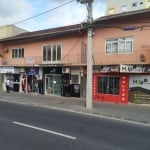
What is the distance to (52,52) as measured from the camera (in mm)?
31016

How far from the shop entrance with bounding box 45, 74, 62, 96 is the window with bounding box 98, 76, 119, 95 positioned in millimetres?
5170

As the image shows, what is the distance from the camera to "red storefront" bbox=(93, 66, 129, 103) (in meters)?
24.7

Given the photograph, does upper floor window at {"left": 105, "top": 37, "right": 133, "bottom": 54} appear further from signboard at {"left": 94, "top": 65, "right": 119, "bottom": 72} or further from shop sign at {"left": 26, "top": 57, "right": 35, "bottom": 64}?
shop sign at {"left": 26, "top": 57, "right": 35, "bottom": 64}

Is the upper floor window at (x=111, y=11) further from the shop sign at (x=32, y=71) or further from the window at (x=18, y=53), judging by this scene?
the shop sign at (x=32, y=71)

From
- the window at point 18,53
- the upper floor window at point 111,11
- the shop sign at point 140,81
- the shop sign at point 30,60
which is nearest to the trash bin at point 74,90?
the shop sign at point 140,81

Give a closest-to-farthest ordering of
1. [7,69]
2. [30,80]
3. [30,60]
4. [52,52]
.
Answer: [52,52]
[30,60]
[30,80]
[7,69]

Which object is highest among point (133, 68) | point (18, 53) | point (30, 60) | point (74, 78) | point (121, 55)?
point (18, 53)

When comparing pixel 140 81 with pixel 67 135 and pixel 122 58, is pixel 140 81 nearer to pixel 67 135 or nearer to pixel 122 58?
pixel 122 58

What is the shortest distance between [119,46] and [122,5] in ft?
114

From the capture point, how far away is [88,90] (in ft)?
65.5

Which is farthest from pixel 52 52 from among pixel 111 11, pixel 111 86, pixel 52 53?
pixel 111 11

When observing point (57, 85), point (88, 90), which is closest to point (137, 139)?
point (88, 90)

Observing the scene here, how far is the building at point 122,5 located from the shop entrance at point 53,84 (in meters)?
28.9

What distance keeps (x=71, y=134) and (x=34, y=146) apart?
2.17m
